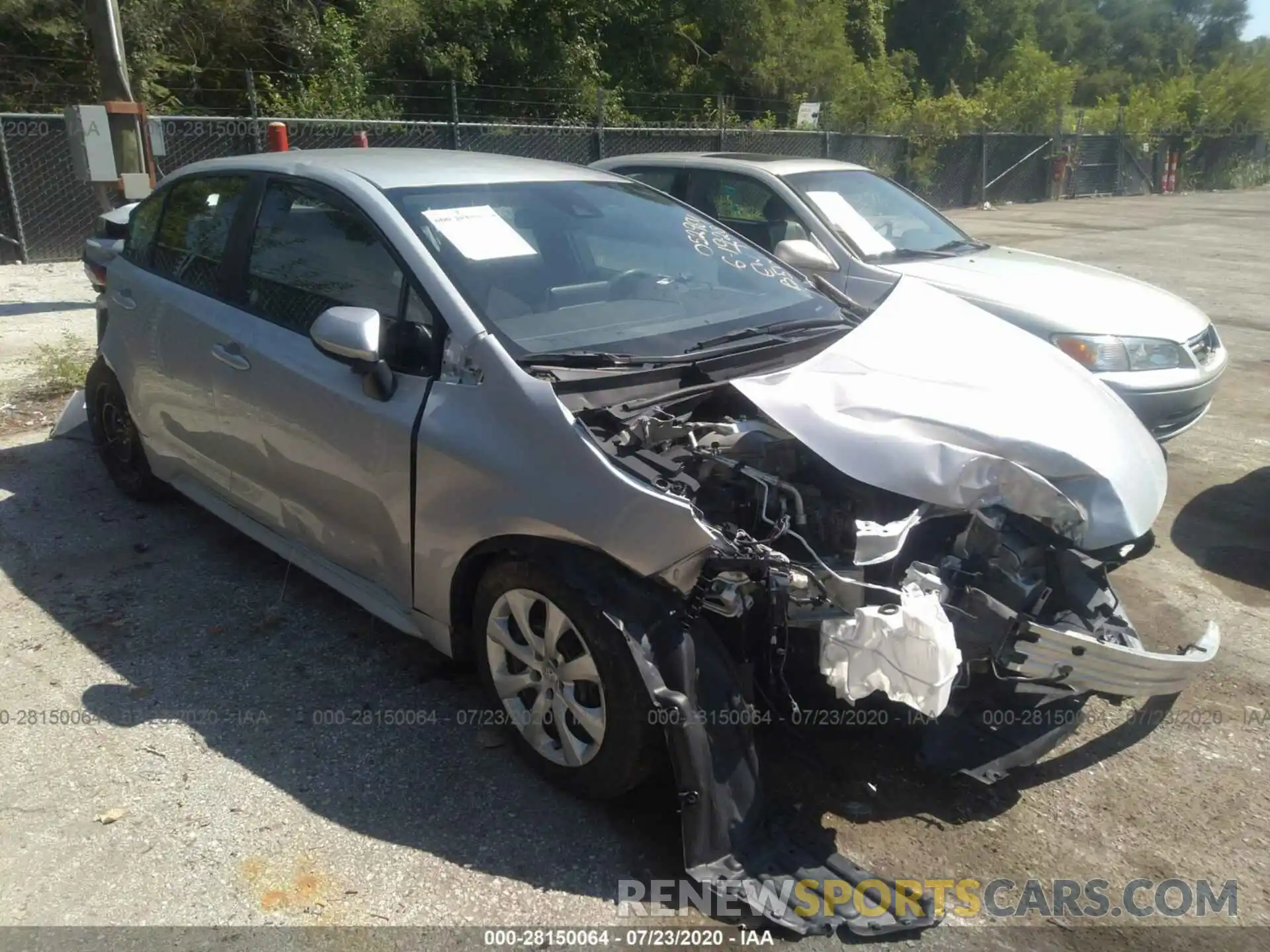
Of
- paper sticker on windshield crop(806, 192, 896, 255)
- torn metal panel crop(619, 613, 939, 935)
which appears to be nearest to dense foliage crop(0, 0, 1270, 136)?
paper sticker on windshield crop(806, 192, 896, 255)

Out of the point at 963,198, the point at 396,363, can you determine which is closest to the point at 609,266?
the point at 396,363

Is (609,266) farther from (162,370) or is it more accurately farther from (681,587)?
(162,370)

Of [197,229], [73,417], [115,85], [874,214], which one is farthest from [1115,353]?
[115,85]

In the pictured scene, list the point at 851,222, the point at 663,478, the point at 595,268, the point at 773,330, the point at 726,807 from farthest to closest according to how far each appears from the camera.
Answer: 1. the point at 851,222
2. the point at 595,268
3. the point at 773,330
4. the point at 663,478
5. the point at 726,807

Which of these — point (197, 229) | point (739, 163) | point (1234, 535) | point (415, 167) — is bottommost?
point (1234, 535)

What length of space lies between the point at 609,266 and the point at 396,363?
38.1 inches

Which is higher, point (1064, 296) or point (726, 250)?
point (726, 250)

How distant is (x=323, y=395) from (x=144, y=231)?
2.13m

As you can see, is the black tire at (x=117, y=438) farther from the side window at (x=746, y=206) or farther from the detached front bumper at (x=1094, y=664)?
the detached front bumper at (x=1094, y=664)

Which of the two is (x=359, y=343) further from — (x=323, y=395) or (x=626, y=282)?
(x=626, y=282)

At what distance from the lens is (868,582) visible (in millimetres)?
2850

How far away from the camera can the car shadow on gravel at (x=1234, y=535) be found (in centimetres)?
474

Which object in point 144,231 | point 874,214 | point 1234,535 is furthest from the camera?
point 874,214

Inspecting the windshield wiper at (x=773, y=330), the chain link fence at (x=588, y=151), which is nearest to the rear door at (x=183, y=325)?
the windshield wiper at (x=773, y=330)
